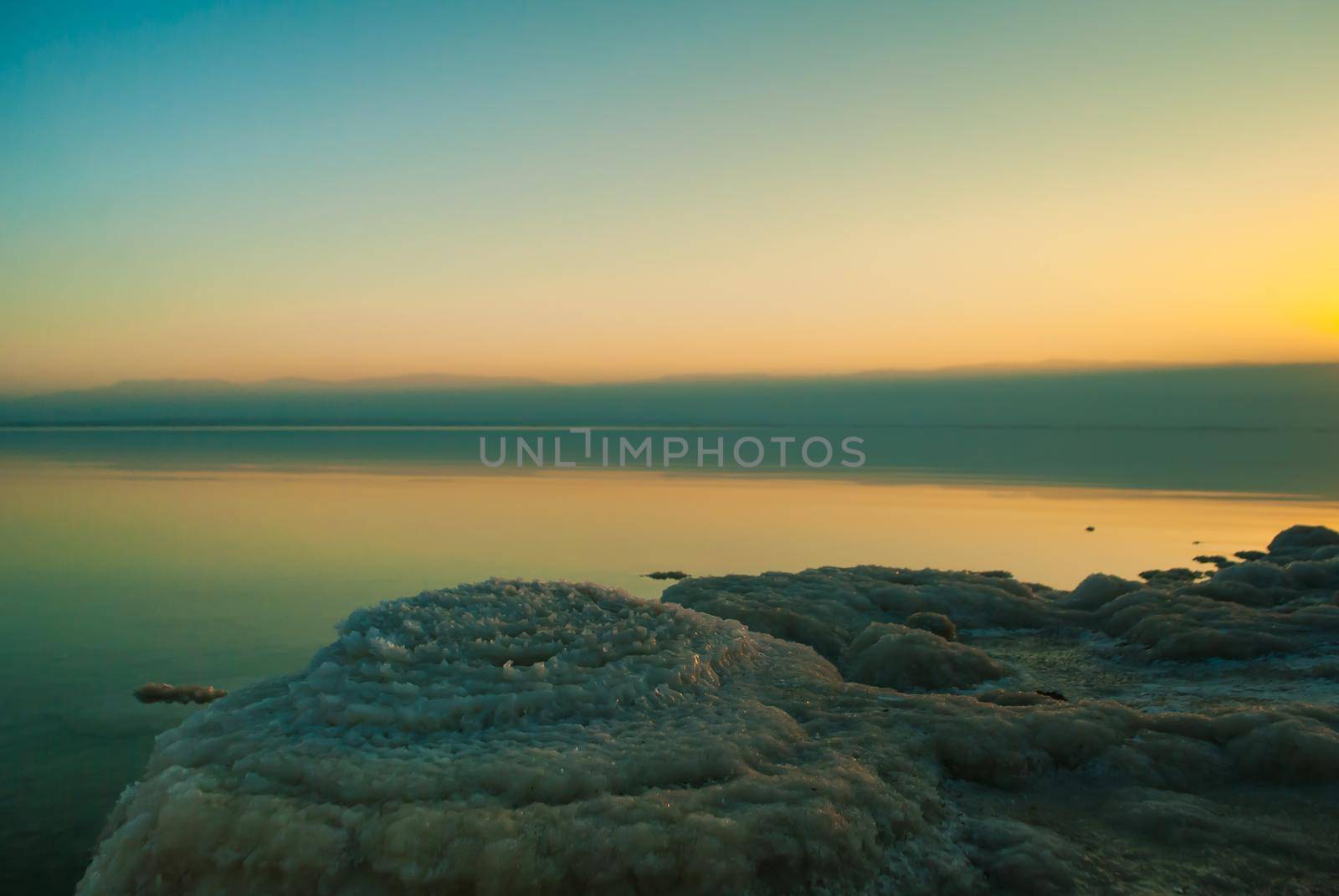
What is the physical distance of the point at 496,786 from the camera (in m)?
6.05

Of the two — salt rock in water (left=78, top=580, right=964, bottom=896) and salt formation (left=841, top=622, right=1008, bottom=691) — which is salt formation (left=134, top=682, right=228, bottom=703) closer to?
salt rock in water (left=78, top=580, right=964, bottom=896)

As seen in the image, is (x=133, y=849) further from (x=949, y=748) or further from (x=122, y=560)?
(x=122, y=560)

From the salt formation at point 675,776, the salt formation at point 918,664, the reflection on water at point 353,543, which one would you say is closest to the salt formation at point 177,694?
the reflection on water at point 353,543

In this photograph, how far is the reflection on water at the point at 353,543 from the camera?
1247 cm

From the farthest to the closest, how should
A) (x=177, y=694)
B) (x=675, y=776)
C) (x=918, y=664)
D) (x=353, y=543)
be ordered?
(x=353, y=543)
(x=177, y=694)
(x=918, y=664)
(x=675, y=776)

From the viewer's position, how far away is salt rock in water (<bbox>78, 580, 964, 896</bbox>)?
5.45 m

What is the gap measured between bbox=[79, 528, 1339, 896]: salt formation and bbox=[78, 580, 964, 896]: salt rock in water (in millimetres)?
20

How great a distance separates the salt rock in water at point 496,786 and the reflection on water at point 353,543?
3.86 meters

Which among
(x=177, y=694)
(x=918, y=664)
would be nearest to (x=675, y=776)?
(x=918, y=664)

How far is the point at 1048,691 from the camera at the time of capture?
432 inches

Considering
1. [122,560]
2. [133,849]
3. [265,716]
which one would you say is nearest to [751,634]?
[265,716]

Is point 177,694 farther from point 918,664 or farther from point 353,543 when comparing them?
point 353,543

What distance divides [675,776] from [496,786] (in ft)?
4.43

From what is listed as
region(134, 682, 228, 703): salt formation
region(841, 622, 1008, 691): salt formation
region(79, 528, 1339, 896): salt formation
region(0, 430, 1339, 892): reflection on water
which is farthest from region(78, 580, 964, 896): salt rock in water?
region(134, 682, 228, 703): salt formation
